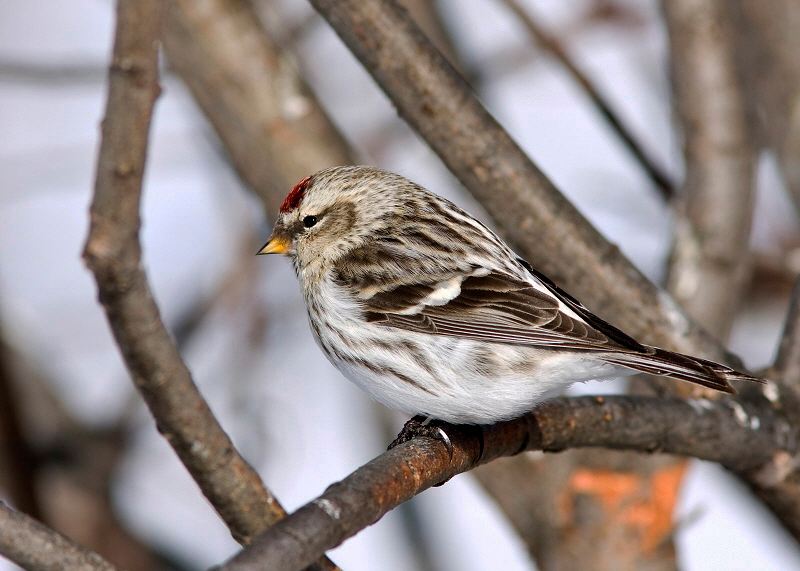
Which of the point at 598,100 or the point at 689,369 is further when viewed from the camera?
the point at 598,100

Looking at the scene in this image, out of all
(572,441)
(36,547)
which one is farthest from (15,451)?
(36,547)

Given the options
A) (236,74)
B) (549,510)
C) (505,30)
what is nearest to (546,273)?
(549,510)

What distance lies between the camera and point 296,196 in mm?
2467

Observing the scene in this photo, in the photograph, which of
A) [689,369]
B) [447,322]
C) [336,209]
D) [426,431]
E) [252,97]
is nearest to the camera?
[689,369]

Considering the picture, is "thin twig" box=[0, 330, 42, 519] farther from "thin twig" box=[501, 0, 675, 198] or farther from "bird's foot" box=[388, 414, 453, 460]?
"thin twig" box=[501, 0, 675, 198]

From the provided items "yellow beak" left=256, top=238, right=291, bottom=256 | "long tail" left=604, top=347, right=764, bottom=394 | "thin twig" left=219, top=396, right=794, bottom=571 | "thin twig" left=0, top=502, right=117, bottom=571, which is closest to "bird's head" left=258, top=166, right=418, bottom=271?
"yellow beak" left=256, top=238, right=291, bottom=256

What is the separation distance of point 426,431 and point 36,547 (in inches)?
37.2

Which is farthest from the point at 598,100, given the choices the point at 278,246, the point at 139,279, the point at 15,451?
the point at 15,451

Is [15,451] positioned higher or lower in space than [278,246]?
higher

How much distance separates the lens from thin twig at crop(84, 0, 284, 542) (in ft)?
3.84

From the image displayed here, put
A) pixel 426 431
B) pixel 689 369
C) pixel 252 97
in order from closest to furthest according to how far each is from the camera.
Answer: pixel 689 369 < pixel 426 431 < pixel 252 97

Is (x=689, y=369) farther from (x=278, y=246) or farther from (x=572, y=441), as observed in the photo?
(x=278, y=246)

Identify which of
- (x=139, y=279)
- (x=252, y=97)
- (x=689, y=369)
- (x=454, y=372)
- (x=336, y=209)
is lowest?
(x=689, y=369)

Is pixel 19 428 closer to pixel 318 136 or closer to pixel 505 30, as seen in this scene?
pixel 318 136
